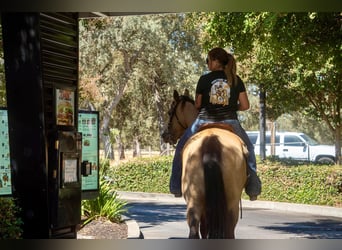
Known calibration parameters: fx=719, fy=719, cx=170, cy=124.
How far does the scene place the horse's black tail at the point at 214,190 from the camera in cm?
748

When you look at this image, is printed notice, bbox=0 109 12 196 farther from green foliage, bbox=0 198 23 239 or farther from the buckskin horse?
the buckskin horse

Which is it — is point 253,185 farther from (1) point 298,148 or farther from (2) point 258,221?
(1) point 298,148

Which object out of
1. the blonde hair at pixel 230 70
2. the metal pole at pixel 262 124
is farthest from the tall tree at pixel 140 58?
the blonde hair at pixel 230 70

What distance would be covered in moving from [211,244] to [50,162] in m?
2.08

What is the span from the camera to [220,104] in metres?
8.70

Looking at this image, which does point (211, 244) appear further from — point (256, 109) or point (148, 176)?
point (256, 109)

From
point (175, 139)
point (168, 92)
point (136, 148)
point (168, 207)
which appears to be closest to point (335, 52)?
point (175, 139)

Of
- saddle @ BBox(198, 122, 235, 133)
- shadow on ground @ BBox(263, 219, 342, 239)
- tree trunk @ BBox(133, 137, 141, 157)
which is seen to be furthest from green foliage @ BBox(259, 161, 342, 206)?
tree trunk @ BBox(133, 137, 141, 157)

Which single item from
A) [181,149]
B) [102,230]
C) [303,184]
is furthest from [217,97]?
[303,184]

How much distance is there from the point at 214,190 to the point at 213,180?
13cm

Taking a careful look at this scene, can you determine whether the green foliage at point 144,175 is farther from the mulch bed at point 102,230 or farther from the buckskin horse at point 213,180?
the buckskin horse at point 213,180

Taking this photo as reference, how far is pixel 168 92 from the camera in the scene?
108ft

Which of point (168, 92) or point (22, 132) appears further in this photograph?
point (168, 92)

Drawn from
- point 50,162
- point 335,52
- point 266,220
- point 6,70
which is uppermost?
point 335,52
